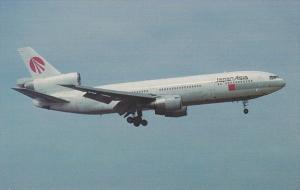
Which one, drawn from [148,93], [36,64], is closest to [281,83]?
[148,93]

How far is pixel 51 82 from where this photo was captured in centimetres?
7012

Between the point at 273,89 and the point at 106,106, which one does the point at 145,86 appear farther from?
the point at 273,89

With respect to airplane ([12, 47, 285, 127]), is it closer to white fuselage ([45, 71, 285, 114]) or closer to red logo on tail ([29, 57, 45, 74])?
white fuselage ([45, 71, 285, 114])

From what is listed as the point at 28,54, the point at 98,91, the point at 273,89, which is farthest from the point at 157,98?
the point at 28,54

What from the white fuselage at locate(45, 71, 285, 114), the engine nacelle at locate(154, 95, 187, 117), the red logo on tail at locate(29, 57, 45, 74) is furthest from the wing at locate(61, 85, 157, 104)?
the red logo on tail at locate(29, 57, 45, 74)

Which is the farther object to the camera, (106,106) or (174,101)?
(106,106)

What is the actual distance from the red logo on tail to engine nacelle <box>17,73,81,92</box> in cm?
207

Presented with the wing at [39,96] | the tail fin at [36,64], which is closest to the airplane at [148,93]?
the wing at [39,96]

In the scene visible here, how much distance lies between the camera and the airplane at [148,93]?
65.2 m

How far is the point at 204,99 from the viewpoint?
65.9 meters

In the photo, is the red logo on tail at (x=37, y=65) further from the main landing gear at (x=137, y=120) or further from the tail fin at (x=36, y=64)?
the main landing gear at (x=137, y=120)

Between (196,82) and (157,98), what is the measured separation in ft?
14.2

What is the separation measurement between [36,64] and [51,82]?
4340 mm

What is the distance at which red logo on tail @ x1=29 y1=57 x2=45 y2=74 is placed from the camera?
72938 millimetres
